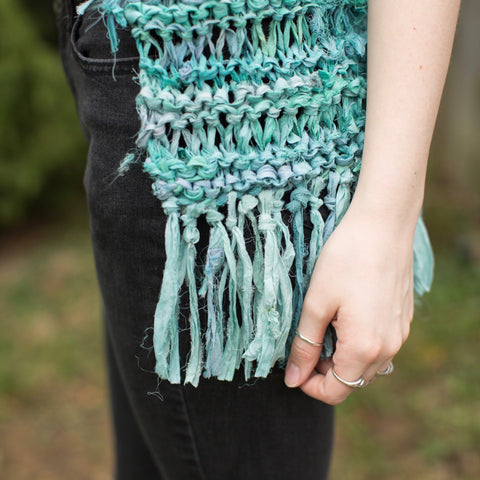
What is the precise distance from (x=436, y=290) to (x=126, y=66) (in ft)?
6.97

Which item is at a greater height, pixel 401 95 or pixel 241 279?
pixel 401 95

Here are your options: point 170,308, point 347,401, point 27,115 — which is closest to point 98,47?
point 170,308

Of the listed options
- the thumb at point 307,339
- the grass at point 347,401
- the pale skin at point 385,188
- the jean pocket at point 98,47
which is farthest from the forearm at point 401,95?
the grass at point 347,401

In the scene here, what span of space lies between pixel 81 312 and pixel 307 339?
208cm

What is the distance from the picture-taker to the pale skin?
23.9 inches

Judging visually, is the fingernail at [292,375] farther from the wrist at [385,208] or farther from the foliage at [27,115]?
the foliage at [27,115]

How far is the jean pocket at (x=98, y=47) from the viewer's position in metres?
0.64

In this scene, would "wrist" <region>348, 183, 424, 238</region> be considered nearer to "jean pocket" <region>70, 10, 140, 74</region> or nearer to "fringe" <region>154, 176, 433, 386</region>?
"fringe" <region>154, 176, 433, 386</region>

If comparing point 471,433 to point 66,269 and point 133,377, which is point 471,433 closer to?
point 133,377

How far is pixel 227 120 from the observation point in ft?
2.08

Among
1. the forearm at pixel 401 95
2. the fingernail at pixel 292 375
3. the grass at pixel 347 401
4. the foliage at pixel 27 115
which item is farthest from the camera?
the foliage at pixel 27 115

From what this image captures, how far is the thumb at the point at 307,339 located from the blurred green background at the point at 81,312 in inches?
37.7

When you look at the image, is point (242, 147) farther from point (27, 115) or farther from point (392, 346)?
point (27, 115)

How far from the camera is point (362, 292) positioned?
0.61 meters
